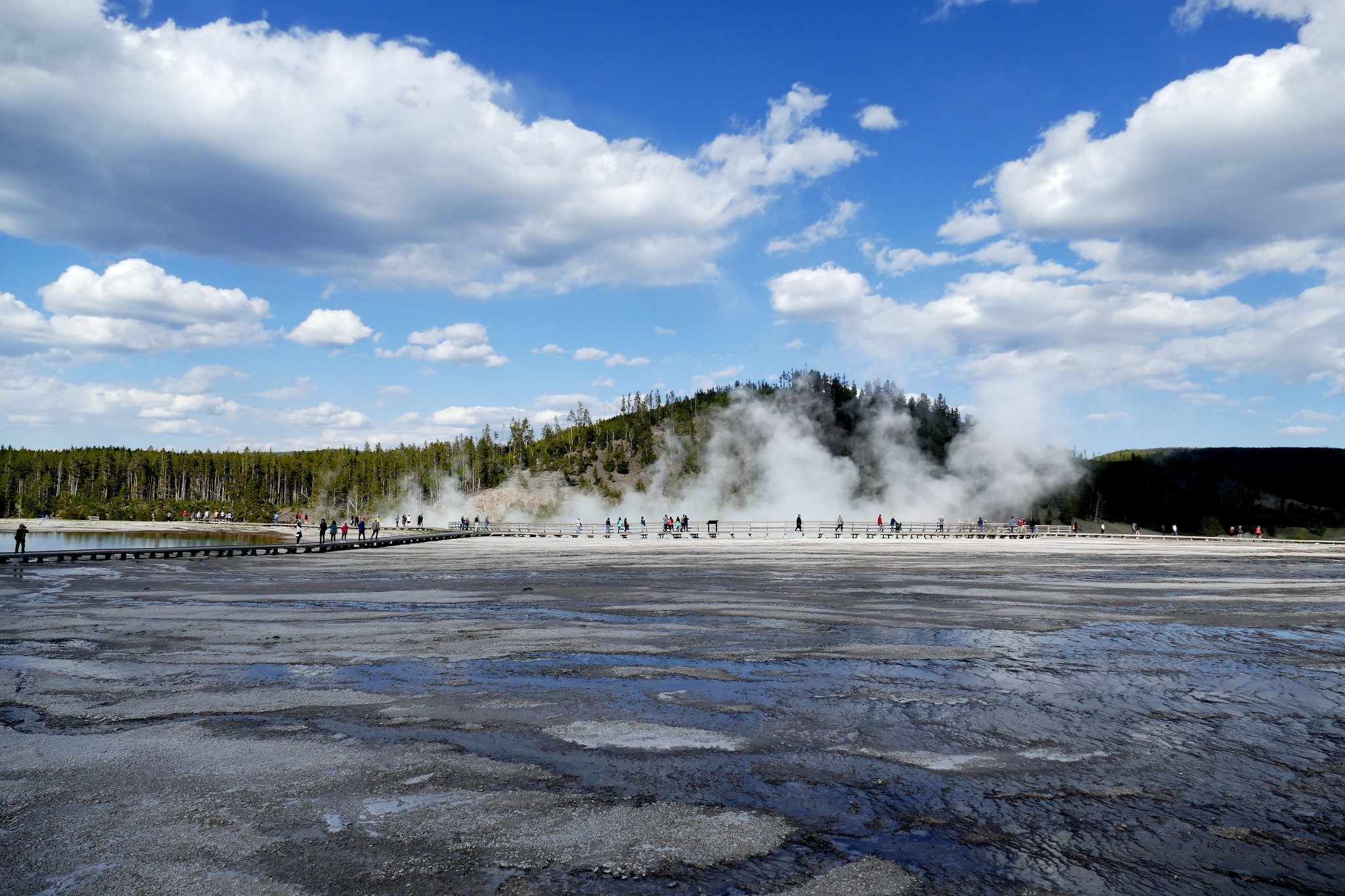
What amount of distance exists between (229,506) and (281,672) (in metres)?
129

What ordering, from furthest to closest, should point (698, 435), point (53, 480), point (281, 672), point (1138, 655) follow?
point (698, 435) < point (53, 480) < point (1138, 655) < point (281, 672)

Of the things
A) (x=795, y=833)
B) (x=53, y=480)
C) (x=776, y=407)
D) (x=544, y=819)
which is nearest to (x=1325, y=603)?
(x=795, y=833)

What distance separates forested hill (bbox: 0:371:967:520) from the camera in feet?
Answer: 409

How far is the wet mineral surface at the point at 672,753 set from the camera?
445cm

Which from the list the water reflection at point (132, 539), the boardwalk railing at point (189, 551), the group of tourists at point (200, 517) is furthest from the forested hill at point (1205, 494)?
the group of tourists at point (200, 517)

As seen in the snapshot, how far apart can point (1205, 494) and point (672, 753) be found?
184 meters

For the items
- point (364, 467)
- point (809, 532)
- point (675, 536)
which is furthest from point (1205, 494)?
point (364, 467)

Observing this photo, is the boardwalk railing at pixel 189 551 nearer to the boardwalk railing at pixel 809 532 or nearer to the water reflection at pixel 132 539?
the water reflection at pixel 132 539

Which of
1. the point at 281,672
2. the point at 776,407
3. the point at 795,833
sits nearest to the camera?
the point at 795,833

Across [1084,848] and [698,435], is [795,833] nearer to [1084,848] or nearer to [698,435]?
[1084,848]

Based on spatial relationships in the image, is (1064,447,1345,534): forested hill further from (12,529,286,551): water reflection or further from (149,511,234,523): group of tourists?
(149,511,234,523): group of tourists

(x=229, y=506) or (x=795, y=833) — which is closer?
(x=795, y=833)

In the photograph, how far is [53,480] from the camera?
136m

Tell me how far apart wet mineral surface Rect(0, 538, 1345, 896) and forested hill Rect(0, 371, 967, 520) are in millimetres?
114761
